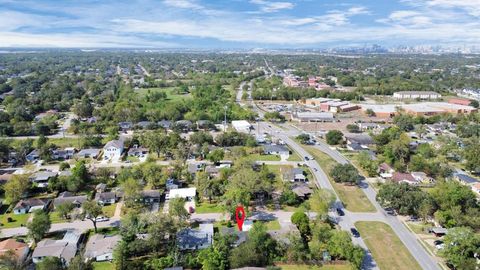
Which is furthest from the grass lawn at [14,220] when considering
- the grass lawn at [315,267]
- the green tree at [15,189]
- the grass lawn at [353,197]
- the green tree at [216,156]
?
the grass lawn at [353,197]

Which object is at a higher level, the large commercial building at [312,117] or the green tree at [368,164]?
the large commercial building at [312,117]

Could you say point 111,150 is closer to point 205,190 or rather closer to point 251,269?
point 205,190

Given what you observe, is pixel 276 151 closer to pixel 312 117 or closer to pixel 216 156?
pixel 216 156

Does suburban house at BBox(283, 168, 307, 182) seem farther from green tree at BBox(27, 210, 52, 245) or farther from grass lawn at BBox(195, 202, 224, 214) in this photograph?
green tree at BBox(27, 210, 52, 245)

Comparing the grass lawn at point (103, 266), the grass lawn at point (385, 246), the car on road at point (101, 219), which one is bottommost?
the grass lawn at point (103, 266)

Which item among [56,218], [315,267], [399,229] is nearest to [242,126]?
[399,229]

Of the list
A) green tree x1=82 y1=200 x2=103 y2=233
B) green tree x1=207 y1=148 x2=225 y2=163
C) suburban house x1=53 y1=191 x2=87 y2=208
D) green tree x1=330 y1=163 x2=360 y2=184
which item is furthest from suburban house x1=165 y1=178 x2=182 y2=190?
green tree x1=330 y1=163 x2=360 y2=184

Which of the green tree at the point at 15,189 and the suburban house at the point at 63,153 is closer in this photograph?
the green tree at the point at 15,189

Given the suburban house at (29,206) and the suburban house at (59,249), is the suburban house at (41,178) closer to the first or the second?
the suburban house at (29,206)
